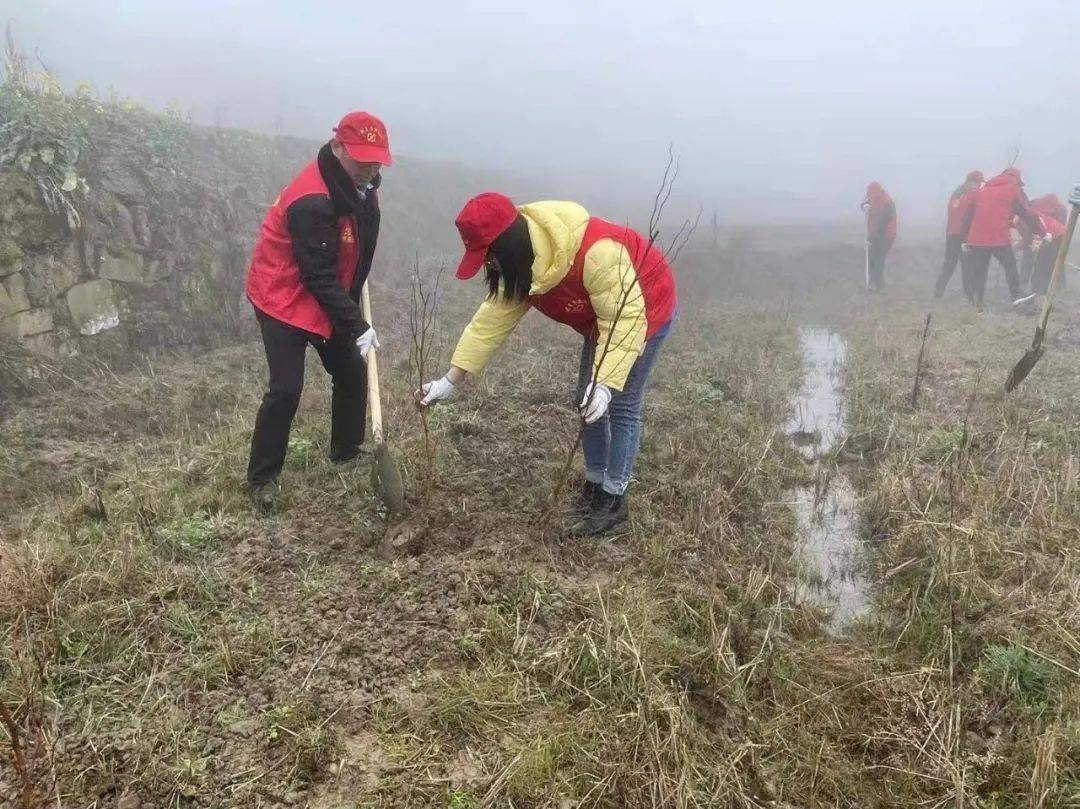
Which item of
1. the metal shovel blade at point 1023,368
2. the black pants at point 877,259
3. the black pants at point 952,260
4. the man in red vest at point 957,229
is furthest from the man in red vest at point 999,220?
the metal shovel blade at point 1023,368

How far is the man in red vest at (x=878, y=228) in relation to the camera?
34.4 ft

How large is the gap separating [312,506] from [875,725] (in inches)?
97.9

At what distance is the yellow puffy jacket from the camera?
2689 mm

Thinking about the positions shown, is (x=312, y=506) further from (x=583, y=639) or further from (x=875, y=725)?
(x=875, y=725)

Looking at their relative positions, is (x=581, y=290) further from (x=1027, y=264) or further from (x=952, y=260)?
(x=1027, y=264)

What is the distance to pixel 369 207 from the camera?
340 cm


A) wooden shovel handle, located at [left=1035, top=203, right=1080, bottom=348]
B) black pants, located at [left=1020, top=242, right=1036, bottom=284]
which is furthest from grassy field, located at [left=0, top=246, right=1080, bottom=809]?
black pants, located at [left=1020, top=242, right=1036, bottom=284]

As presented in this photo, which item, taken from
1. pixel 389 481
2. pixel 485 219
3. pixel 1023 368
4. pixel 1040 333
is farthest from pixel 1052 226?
pixel 389 481

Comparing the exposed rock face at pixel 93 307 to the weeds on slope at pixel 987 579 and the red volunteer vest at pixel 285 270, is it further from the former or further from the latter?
the weeds on slope at pixel 987 579

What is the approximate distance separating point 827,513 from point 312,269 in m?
2.96

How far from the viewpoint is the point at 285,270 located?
3.22 metres

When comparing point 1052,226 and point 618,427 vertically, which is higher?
point 1052,226

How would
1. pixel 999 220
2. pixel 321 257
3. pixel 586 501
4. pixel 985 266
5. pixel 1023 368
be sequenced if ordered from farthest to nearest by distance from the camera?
pixel 985 266 → pixel 999 220 → pixel 1023 368 → pixel 586 501 → pixel 321 257

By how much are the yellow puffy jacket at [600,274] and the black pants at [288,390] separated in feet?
4.02
